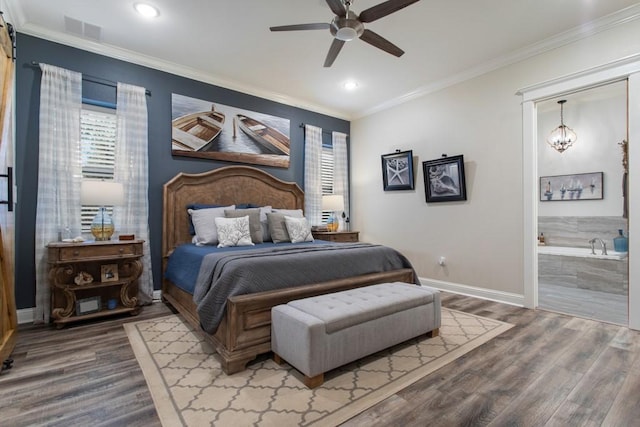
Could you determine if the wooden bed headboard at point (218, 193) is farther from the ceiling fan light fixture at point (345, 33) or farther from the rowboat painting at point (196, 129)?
the ceiling fan light fixture at point (345, 33)

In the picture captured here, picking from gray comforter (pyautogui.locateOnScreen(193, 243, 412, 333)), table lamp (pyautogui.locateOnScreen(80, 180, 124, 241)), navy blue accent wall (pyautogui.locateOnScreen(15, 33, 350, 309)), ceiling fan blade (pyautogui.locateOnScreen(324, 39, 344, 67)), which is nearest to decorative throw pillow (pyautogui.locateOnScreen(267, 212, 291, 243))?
gray comforter (pyautogui.locateOnScreen(193, 243, 412, 333))

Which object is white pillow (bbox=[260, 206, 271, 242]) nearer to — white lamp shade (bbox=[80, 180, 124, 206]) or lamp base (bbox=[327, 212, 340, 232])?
lamp base (bbox=[327, 212, 340, 232])

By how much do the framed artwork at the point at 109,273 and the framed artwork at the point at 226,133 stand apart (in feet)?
5.20

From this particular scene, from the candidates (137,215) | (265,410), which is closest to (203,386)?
(265,410)

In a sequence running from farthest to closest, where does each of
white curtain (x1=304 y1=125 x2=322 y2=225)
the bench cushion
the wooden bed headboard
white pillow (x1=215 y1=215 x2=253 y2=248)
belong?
1. white curtain (x1=304 y1=125 x2=322 y2=225)
2. the wooden bed headboard
3. white pillow (x1=215 y1=215 x2=253 y2=248)
4. the bench cushion

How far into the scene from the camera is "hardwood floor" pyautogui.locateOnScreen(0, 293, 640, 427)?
164 cm

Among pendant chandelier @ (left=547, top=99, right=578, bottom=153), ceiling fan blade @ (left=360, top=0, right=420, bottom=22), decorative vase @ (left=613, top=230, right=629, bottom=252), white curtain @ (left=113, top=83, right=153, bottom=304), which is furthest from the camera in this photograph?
pendant chandelier @ (left=547, top=99, right=578, bottom=153)

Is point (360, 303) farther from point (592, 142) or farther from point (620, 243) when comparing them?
point (592, 142)

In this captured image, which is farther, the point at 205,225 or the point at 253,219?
the point at 253,219

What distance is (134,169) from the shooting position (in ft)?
12.0

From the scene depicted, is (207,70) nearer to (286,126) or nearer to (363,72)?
(286,126)

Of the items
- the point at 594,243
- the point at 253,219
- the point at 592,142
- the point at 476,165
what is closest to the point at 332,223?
the point at 253,219

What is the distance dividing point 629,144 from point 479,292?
2167 mm

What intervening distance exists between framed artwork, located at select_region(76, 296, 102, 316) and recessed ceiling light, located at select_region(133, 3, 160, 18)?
284 centimetres
